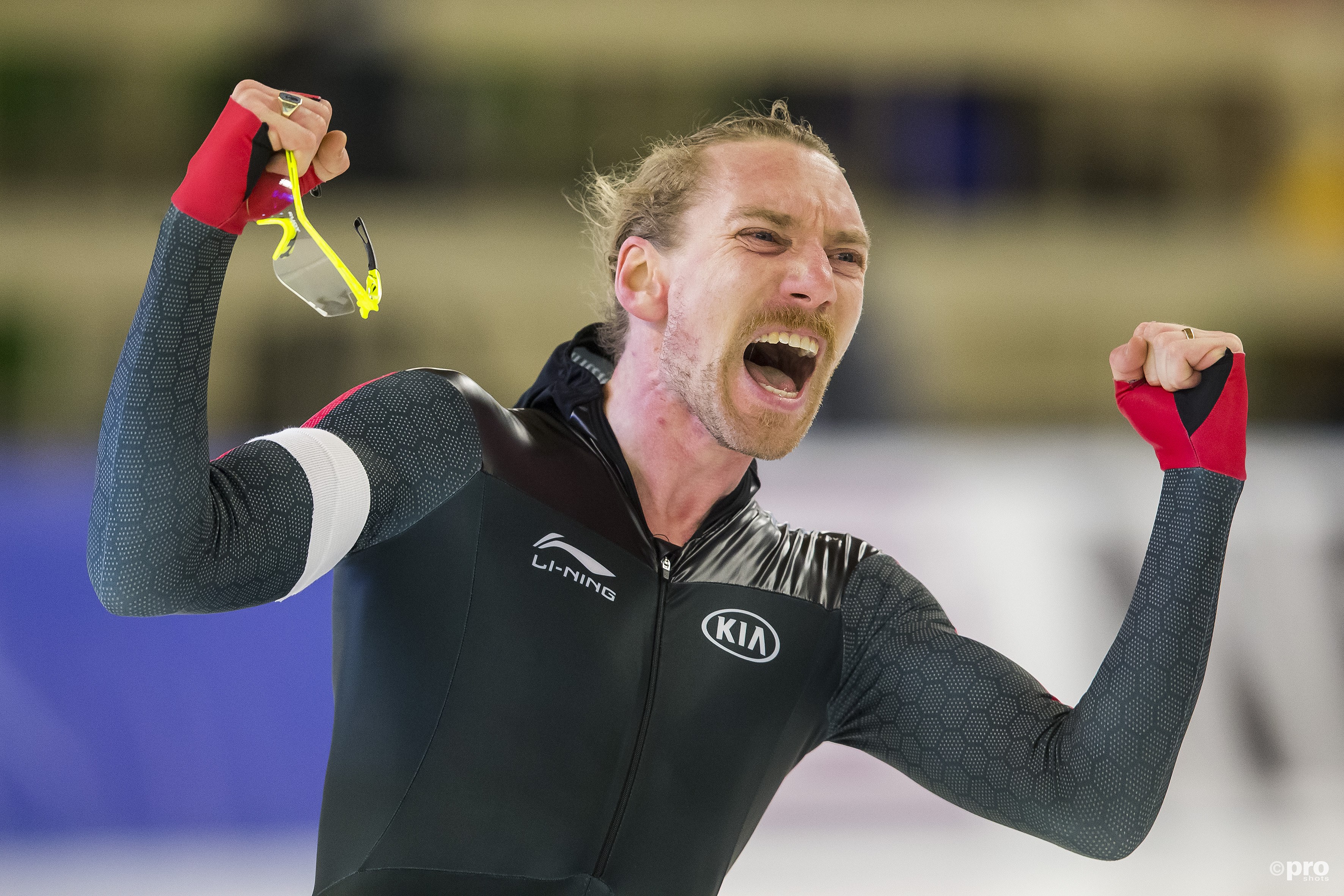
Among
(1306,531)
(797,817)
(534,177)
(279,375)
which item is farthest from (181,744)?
(534,177)

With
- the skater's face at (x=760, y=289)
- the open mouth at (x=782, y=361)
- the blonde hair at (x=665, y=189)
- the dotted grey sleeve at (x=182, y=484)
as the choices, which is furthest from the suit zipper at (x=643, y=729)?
the dotted grey sleeve at (x=182, y=484)

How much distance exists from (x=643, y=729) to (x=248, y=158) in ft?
3.63

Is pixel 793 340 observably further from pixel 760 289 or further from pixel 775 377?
pixel 775 377

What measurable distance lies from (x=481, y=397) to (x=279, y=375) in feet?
30.6

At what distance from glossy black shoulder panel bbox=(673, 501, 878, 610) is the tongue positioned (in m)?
0.26

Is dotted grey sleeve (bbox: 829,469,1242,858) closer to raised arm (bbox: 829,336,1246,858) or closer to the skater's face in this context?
raised arm (bbox: 829,336,1246,858)

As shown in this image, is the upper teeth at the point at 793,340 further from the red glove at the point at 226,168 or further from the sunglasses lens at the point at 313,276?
the red glove at the point at 226,168

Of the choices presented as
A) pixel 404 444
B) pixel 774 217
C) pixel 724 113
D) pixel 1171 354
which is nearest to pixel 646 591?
pixel 404 444

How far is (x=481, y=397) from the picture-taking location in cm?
230

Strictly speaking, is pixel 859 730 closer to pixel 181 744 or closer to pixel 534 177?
pixel 181 744

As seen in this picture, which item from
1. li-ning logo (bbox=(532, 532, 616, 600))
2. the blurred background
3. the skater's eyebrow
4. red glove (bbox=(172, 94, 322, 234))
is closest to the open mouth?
the skater's eyebrow

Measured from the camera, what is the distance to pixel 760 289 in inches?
96.4

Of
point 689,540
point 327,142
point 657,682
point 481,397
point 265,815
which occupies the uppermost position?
point 327,142

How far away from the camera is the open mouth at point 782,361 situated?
2479 millimetres
